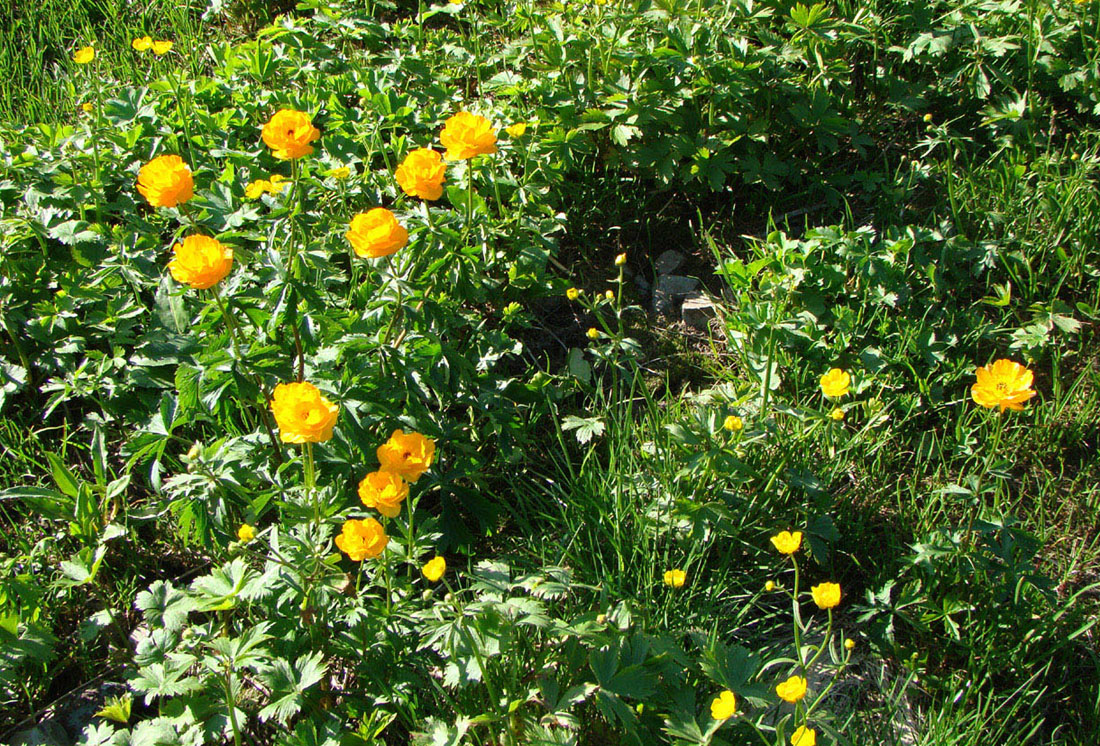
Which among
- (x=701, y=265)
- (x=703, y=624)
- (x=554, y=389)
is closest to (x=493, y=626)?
(x=703, y=624)

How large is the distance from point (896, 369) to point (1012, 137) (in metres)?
1.07

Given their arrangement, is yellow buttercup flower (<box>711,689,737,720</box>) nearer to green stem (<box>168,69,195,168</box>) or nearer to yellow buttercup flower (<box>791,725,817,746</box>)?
yellow buttercup flower (<box>791,725,817,746</box>)

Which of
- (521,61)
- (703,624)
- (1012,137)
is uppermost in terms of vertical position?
(521,61)

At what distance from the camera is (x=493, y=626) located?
1.55 m

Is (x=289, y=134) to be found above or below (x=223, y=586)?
above

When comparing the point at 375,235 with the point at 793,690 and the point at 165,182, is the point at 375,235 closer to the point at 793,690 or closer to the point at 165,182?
the point at 165,182

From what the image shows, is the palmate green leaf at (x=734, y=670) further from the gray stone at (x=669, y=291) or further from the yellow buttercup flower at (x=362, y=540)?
the gray stone at (x=669, y=291)

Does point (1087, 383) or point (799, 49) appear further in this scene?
point (799, 49)

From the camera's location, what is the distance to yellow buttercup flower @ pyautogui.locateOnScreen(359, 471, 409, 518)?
1.53 metres

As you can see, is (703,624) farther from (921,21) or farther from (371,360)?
(921,21)

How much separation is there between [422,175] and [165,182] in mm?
526

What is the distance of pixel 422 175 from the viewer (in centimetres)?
191

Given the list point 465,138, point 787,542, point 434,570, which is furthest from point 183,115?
point 787,542

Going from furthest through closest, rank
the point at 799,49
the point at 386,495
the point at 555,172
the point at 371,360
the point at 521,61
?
the point at 521,61 < the point at 799,49 < the point at 555,172 < the point at 371,360 < the point at 386,495
